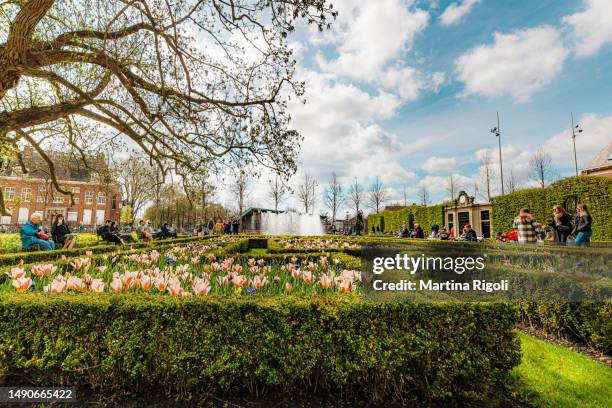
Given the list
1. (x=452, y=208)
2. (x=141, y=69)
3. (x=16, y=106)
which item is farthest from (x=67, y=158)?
(x=452, y=208)

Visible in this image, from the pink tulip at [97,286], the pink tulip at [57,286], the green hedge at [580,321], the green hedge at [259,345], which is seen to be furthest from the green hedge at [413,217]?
the pink tulip at [57,286]

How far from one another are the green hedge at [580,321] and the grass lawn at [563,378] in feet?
1.39

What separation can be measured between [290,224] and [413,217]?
14907mm

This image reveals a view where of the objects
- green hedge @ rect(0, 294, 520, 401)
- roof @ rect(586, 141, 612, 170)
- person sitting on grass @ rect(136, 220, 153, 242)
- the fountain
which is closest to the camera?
green hedge @ rect(0, 294, 520, 401)

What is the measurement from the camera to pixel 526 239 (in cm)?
820

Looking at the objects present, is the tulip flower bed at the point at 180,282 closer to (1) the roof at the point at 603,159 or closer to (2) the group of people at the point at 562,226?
(2) the group of people at the point at 562,226

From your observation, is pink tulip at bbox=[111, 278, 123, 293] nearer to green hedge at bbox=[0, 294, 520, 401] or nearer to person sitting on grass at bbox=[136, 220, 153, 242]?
green hedge at bbox=[0, 294, 520, 401]

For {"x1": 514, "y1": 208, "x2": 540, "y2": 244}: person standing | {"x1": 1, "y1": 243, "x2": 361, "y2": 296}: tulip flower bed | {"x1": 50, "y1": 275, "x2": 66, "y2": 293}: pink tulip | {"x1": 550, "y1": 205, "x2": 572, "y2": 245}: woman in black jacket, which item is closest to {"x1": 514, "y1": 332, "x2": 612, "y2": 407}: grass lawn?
{"x1": 1, "y1": 243, "x2": 361, "y2": 296}: tulip flower bed

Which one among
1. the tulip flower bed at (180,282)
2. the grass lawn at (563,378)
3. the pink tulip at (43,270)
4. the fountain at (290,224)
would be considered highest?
the fountain at (290,224)

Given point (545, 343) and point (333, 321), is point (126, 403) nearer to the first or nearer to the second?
point (333, 321)

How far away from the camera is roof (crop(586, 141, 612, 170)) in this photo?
30.9 meters

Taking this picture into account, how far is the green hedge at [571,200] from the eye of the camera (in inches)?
611

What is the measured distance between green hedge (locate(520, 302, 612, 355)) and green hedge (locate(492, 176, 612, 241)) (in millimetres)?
16302

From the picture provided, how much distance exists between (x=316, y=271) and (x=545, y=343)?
3526 mm
